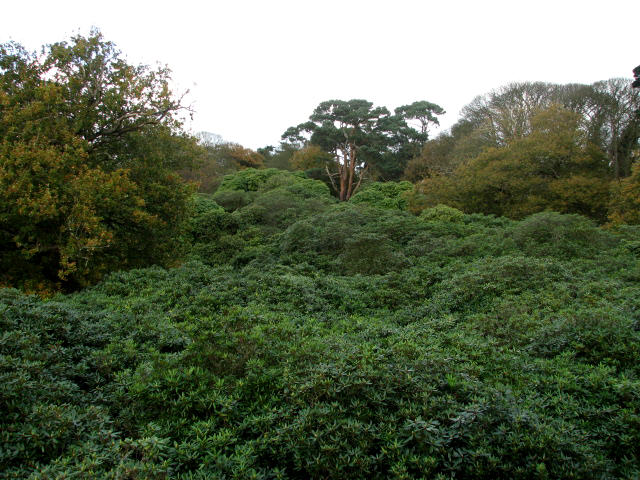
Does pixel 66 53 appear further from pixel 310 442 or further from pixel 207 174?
pixel 207 174

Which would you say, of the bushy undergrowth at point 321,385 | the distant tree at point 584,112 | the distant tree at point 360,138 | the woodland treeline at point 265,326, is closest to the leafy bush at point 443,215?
the woodland treeline at point 265,326

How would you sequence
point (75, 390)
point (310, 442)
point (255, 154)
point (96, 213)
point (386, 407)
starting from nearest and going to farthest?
point (310, 442) → point (386, 407) → point (75, 390) → point (96, 213) → point (255, 154)

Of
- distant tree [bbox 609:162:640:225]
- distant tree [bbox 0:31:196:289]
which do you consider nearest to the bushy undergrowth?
distant tree [bbox 0:31:196:289]

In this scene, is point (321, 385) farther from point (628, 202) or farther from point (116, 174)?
point (628, 202)

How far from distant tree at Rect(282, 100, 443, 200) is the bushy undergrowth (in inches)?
1111

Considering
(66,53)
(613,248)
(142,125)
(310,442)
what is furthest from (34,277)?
(613,248)

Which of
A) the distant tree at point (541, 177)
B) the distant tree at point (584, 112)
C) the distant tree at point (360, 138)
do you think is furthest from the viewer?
the distant tree at point (360, 138)

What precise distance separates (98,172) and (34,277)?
2.42m

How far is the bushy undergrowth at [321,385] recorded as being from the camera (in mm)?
2365

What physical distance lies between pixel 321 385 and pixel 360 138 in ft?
106

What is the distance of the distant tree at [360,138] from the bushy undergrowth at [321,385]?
28.2 meters

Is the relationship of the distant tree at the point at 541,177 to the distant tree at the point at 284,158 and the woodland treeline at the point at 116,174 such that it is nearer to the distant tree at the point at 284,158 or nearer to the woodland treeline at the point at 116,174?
the woodland treeline at the point at 116,174

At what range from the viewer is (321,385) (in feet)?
9.53

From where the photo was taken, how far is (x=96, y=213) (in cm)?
809
